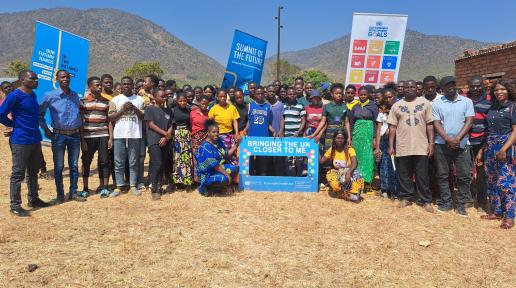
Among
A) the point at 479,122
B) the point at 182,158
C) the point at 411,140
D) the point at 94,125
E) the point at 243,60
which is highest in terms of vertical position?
the point at 243,60

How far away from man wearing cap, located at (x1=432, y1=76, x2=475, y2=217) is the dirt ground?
0.36m

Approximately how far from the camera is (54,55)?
312 inches

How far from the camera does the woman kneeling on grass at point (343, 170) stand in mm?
5504

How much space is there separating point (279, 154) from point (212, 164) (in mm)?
1174

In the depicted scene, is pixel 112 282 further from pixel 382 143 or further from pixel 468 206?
pixel 468 206

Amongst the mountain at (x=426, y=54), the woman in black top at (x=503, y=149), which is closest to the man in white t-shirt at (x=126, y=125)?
the woman in black top at (x=503, y=149)

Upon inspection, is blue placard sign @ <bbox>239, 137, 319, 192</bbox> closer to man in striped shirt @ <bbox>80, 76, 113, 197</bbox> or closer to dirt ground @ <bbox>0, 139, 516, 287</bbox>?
dirt ground @ <bbox>0, 139, 516, 287</bbox>

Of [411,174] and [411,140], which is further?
[411,174]

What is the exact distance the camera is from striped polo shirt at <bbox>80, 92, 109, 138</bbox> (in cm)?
531

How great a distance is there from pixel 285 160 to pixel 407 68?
105959 mm

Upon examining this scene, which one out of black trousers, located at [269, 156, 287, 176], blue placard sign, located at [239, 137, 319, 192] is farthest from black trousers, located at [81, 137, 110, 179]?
black trousers, located at [269, 156, 287, 176]

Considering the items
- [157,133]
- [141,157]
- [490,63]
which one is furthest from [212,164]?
[490,63]

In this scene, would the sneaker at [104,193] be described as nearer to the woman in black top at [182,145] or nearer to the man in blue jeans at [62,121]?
the man in blue jeans at [62,121]

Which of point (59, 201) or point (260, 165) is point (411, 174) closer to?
point (260, 165)
